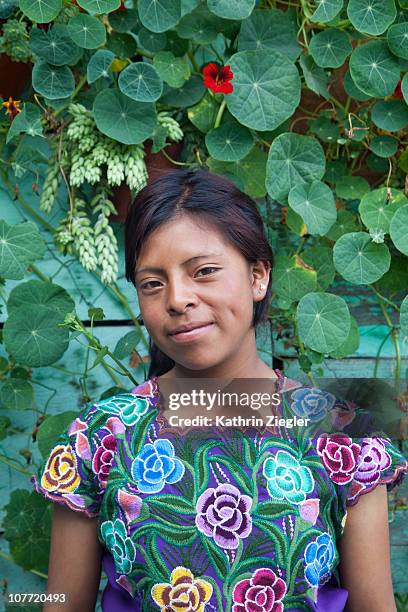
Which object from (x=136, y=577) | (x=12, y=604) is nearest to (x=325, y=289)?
(x=136, y=577)

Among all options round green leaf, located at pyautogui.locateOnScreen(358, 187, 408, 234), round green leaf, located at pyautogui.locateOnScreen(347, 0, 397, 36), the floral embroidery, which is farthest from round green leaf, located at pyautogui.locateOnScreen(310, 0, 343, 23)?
the floral embroidery

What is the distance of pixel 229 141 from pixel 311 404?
0.62 m

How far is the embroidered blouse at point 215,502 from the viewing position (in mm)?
1053

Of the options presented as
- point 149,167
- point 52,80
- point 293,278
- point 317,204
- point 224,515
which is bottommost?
point 224,515

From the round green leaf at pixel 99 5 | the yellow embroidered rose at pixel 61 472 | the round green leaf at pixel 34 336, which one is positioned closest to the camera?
the yellow embroidered rose at pixel 61 472

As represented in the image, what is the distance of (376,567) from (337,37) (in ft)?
3.34

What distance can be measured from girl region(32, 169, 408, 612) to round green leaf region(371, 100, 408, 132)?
504 millimetres

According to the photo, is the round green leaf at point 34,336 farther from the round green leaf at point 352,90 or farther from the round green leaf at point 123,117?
the round green leaf at point 352,90

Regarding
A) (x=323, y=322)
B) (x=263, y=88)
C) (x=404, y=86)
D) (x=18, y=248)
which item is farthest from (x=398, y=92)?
(x=18, y=248)

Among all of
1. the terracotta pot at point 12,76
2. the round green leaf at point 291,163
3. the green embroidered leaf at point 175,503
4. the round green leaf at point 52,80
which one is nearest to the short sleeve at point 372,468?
the green embroidered leaf at point 175,503

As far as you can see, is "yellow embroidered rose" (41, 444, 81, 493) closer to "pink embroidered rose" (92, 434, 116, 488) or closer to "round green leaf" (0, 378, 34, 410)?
"pink embroidered rose" (92, 434, 116, 488)

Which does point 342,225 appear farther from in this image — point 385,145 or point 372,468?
point 372,468

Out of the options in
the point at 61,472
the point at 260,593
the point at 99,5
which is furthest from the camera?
the point at 99,5

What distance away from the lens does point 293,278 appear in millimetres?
1537
